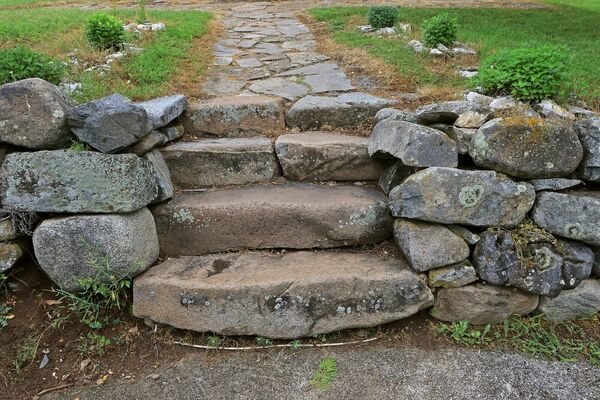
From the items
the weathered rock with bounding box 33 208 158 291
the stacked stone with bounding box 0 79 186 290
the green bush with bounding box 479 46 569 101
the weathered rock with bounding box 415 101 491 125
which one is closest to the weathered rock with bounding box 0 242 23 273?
the stacked stone with bounding box 0 79 186 290

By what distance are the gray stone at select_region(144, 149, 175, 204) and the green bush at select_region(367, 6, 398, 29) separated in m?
4.61

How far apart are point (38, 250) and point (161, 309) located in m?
0.82

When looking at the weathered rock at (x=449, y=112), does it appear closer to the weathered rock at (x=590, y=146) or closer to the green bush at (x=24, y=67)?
the weathered rock at (x=590, y=146)

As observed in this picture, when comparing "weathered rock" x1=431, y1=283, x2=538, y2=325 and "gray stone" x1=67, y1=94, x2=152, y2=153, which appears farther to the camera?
"weathered rock" x1=431, y1=283, x2=538, y2=325

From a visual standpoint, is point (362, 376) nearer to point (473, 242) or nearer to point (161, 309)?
point (473, 242)

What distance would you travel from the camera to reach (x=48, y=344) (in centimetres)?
274

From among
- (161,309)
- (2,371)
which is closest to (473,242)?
(161,309)

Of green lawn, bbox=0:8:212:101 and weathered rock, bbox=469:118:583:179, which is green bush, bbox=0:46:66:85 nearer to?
green lawn, bbox=0:8:212:101

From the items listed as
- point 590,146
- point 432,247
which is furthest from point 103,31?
point 590,146

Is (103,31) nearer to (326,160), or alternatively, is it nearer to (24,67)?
(24,67)

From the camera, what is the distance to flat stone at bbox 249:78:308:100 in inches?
167

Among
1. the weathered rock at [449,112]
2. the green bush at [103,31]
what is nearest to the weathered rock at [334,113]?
the weathered rock at [449,112]

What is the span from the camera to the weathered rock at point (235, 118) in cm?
375

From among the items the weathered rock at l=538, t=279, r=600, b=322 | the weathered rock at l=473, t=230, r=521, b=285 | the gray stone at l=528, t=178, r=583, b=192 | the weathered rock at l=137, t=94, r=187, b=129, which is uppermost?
the weathered rock at l=137, t=94, r=187, b=129
